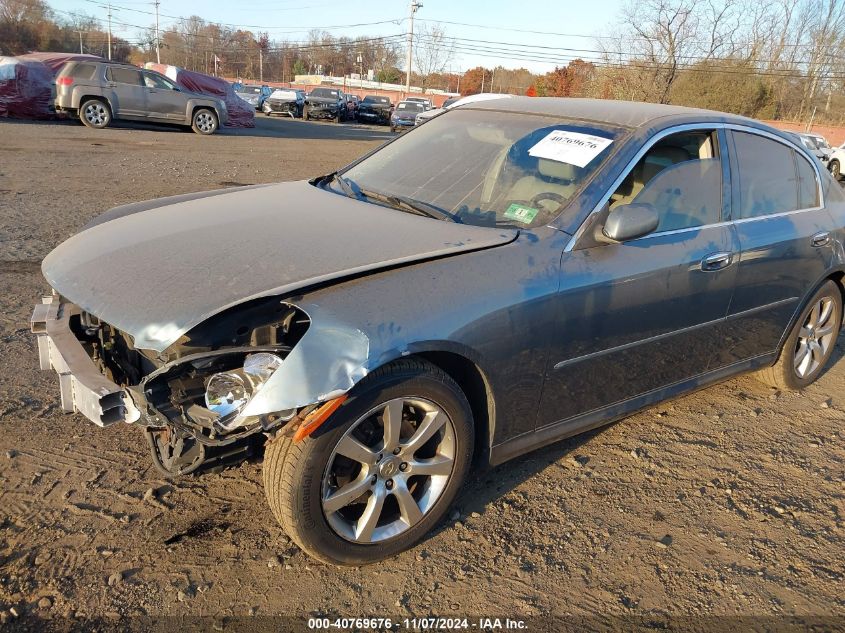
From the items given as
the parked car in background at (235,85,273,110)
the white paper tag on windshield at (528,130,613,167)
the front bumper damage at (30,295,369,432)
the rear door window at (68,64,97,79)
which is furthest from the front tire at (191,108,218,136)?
the front bumper damage at (30,295,369,432)

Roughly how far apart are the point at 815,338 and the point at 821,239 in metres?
0.79

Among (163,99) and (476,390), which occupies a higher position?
(163,99)

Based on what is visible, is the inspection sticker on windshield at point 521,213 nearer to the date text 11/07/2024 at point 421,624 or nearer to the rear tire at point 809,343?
the date text 11/07/2024 at point 421,624

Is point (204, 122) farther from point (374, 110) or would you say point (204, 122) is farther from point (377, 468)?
point (377, 468)

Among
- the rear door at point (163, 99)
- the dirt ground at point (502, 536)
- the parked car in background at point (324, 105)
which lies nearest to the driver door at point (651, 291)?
the dirt ground at point (502, 536)

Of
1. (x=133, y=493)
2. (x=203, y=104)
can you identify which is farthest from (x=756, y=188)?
(x=203, y=104)

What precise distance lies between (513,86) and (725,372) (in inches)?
3216

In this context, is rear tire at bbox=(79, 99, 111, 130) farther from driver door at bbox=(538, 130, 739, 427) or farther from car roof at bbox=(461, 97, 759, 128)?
driver door at bbox=(538, 130, 739, 427)

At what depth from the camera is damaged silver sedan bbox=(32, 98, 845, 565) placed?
2.31 metres

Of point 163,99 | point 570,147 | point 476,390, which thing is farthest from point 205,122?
point 476,390

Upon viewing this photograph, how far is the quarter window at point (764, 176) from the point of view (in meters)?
3.71

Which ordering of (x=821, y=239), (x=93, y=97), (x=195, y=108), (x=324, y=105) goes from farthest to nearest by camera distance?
(x=324, y=105), (x=195, y=108), (x=93, y=97), (x=821, y=239)

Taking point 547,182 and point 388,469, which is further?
point 547,182

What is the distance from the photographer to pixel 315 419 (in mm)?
2215
